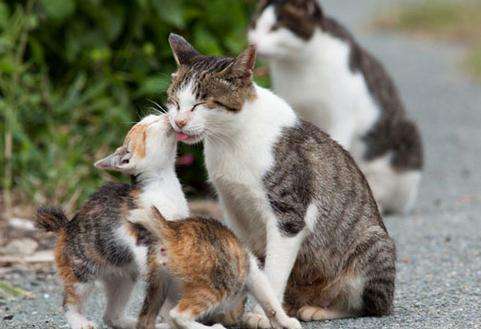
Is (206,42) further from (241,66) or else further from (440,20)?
(440,20)

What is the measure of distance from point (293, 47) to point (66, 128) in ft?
5.77

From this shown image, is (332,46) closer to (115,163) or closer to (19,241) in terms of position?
(19,241)

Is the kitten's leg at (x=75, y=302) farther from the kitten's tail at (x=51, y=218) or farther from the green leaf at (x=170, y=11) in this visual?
the green leaf at (x=170, y=11)

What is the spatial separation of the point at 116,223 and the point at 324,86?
3759 mm

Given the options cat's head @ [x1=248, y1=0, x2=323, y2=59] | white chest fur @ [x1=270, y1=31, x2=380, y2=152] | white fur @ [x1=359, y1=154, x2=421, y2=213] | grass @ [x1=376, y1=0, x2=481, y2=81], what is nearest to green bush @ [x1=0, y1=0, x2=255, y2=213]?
cat's head @ [x1=248, y1=0, x2=323, y2=59]

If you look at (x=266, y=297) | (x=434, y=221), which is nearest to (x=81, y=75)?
(x=434, y=221)

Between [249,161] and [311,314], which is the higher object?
[249,161]

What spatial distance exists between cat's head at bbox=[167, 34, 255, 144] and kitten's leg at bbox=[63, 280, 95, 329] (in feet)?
2.56

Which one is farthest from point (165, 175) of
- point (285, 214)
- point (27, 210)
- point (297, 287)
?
point (27, 210)

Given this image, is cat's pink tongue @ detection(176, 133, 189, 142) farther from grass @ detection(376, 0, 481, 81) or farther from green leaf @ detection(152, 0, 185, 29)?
grass @ detection(376, 0, 481, 81)

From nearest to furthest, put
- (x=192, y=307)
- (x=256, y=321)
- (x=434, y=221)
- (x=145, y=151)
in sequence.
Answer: (x=192, y=307) → (x=145, y=151) → (x=256, y=321) → (x=434, y=221)

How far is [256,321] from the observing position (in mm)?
5055

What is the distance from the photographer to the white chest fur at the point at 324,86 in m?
8.24

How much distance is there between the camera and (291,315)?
5.39m
